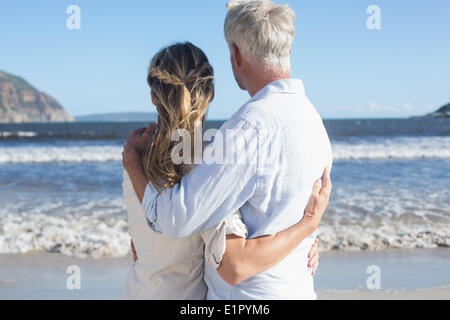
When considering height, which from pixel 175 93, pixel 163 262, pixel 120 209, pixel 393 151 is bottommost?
pixel 393 151

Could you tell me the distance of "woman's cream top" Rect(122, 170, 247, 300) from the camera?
5.09 ft

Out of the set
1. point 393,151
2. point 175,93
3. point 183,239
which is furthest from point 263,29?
point 393,151

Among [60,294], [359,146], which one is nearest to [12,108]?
[359,146]

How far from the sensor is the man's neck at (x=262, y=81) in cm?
149

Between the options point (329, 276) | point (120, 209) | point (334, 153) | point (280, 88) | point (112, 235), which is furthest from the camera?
point (334, 153)

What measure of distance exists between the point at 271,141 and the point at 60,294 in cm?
316

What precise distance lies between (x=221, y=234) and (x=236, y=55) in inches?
22.1

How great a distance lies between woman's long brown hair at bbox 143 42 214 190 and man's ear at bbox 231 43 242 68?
0.32ft

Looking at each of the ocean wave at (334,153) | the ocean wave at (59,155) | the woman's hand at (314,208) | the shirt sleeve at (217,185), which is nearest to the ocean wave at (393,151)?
the ocean wave at (334,153)

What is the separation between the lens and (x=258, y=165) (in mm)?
1361

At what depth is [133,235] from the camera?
162 centimetres

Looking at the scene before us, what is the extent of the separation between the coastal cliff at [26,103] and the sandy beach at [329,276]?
110791 mm

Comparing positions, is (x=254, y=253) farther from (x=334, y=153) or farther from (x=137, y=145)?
(x=334, y=153)

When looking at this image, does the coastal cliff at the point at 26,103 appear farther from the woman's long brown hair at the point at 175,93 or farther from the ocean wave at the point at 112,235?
the woman's long brown hair at the point at 175,93
